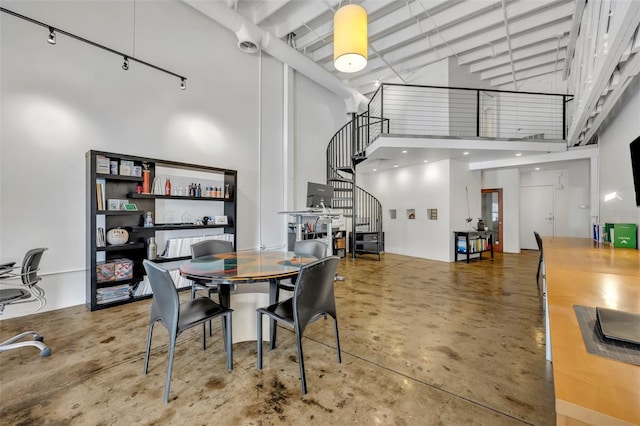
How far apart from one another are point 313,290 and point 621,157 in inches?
188

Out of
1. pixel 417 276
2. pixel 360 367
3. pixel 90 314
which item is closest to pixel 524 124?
pixel 417 276

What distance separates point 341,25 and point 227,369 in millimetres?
3397

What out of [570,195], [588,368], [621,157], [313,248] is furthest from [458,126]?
[588,368]

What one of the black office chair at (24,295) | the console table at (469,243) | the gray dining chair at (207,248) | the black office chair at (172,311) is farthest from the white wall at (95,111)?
the console table at (469,243)

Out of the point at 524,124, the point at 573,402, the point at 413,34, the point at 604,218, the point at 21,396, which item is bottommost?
the point at 21,396

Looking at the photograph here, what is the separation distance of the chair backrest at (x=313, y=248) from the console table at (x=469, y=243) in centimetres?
484

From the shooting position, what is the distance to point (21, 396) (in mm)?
1876

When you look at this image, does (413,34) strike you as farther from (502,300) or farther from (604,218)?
(502,300)

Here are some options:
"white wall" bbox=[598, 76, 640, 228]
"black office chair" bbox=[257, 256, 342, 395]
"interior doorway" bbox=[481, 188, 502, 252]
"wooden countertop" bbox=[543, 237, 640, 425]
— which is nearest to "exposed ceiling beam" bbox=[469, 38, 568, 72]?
"white wall" bbox=[598, 76, 640, 228]

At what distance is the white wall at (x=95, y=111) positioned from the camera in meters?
3.22

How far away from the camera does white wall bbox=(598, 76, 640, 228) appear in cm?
321

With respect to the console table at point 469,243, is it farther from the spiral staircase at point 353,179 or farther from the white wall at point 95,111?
the white wall at point 95,111

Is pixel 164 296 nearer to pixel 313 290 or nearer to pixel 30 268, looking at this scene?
pixel 313 290

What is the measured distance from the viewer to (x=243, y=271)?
85.4 inches
